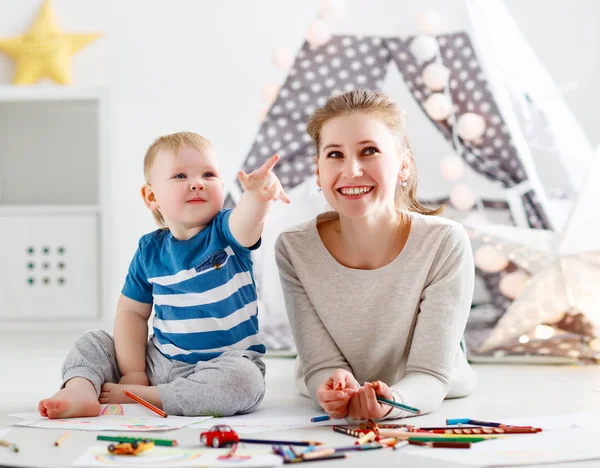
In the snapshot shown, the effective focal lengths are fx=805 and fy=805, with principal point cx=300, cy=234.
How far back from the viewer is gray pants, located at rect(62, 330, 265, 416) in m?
1.36

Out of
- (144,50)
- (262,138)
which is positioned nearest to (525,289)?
(262,138)

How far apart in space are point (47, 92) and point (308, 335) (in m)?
1.73

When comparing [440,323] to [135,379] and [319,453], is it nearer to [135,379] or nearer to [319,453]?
[319,453]

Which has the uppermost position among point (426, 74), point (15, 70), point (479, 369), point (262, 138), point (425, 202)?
point (15, 70)

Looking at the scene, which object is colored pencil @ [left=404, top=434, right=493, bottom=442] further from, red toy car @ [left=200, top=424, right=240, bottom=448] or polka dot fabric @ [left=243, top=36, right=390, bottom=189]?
polka dot fabric @ [left=243, top=36, right=390, bottom=189]

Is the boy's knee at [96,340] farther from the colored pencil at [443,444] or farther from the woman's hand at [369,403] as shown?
the colored pencil at [443,444]

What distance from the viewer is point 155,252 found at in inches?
60.1

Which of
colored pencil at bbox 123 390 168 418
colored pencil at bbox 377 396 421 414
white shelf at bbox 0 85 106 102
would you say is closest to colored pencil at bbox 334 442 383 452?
colored pencil at bbox 377 396 421 414

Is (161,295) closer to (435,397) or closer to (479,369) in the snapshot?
(435,397)

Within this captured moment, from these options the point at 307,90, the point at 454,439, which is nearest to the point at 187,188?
the point at 454,439

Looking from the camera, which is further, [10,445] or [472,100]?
[472,100]

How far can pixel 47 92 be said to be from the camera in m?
2.78

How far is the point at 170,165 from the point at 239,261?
22cm

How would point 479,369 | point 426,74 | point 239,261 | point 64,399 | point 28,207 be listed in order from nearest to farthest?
point 64,399 < point 239,261 < point 479,369 < point 426,74 < point 28,207
